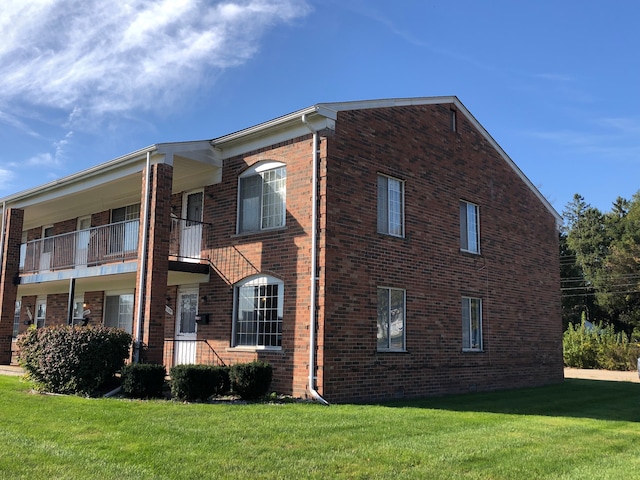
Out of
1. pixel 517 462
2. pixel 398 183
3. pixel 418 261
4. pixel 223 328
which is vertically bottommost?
pixel 517 462

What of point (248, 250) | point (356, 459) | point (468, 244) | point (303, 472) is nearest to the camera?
point (303, 472)

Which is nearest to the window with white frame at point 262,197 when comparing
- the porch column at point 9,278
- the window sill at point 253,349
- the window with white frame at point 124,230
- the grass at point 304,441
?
the window sill at point 253,349

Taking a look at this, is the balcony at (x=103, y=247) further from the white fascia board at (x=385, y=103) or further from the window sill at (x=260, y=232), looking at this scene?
the white fascia board at (x=385, y=103)

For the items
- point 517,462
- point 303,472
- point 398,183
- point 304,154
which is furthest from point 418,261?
point 303,472

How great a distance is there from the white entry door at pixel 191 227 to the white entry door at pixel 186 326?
3.36ft

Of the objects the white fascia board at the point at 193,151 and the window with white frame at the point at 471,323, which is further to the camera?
the window with white frame at the point at 471,323

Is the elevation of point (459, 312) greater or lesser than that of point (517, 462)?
greater

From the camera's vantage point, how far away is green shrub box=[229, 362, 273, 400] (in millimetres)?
11562

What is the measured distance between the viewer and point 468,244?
54.3ft

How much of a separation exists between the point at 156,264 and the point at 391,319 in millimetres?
5655

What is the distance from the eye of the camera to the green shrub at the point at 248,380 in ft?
37.9

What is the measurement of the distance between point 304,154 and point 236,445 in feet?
23.9

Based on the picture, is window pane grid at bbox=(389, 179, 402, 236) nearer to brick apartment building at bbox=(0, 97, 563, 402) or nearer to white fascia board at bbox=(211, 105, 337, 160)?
brick apartment building at bbox=(0, 97, 563, 402)

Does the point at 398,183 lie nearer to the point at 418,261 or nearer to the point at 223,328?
the point at 418,261
